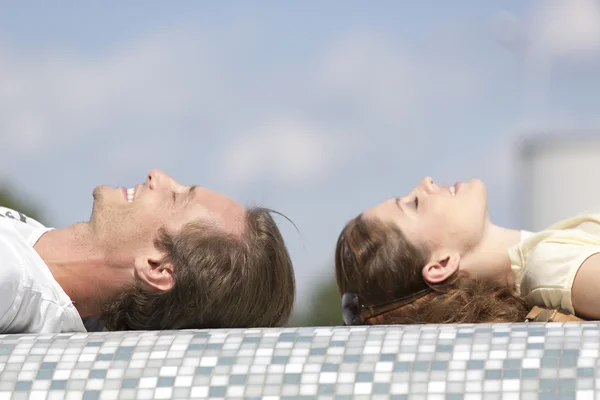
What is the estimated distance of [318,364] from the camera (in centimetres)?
279

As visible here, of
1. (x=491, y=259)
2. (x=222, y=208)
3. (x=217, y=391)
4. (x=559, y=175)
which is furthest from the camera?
(x=559, y=175)

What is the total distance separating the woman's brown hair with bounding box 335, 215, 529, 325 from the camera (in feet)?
13.8

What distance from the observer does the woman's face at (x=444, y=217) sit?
427 cm

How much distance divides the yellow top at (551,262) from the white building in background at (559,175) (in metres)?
13.6

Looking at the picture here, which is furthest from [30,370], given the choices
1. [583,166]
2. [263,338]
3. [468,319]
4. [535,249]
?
[583,166]

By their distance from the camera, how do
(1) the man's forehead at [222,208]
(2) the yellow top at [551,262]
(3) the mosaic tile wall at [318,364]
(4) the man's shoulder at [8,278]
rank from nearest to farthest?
(3) the mosaic tile wall at [318,364] → (4) the man's shoulder at [8,278] → (2) the yellow top at [551,262] → (1) the man's forehead at [222,208]

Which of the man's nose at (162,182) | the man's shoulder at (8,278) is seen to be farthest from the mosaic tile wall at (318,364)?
the man's nose at (162,182)

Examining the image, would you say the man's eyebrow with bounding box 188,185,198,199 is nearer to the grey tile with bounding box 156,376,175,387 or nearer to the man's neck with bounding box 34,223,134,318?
the man's neck with bounding box 34,223,134,318

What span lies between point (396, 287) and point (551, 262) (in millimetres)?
810

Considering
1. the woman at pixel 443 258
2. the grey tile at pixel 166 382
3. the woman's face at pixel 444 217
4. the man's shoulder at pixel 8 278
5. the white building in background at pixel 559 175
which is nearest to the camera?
the grey tile at pixel 166 382

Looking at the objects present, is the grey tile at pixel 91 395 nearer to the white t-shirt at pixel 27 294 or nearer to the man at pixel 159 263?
the white t-shirt at pixel 27 294

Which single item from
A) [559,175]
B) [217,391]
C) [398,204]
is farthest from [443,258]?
[559,175]

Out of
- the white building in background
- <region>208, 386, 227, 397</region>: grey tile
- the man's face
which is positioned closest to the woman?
the man's face

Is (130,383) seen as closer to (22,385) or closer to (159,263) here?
(22,385)
